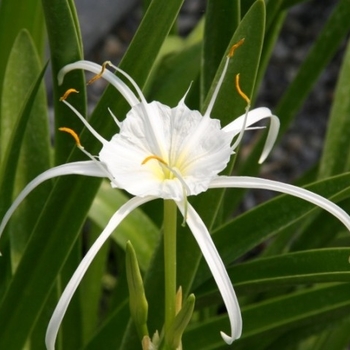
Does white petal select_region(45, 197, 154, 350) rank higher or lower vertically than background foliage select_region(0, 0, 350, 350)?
lower

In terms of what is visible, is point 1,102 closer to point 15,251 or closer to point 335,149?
point 15,251

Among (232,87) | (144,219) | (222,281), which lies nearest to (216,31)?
(232,87)

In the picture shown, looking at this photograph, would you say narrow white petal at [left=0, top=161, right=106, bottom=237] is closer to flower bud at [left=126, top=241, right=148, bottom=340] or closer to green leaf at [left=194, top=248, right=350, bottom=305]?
flower bud at [left=126, top=241, right=148, bottom=340]

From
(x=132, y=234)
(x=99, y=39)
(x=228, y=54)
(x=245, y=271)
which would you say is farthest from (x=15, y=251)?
(x=99, y=39)

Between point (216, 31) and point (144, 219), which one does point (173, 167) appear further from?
point (144, 219)

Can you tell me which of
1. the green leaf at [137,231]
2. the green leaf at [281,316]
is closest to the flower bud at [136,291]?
the green leaf at [281,316]

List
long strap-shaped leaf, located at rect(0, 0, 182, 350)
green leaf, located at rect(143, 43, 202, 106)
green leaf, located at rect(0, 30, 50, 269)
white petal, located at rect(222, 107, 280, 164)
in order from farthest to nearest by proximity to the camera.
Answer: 1. green leaf, located at rect(143, 43, 202, 106)
2. green leaf, located at rect(0, 30, 50, 269)
3. long strap-shaped leaf, located at rect(0, 0, 182, 350)
4. white petal, located at rect(222, 107, 280, 164)

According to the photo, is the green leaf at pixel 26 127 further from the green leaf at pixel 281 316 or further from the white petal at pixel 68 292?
the white petal at pixel 68 292

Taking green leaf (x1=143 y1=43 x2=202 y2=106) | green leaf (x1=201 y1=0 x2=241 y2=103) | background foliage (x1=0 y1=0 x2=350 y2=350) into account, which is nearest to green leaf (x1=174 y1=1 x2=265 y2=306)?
background foliage (x1=0 y1=0 x2=350 y2=350)
